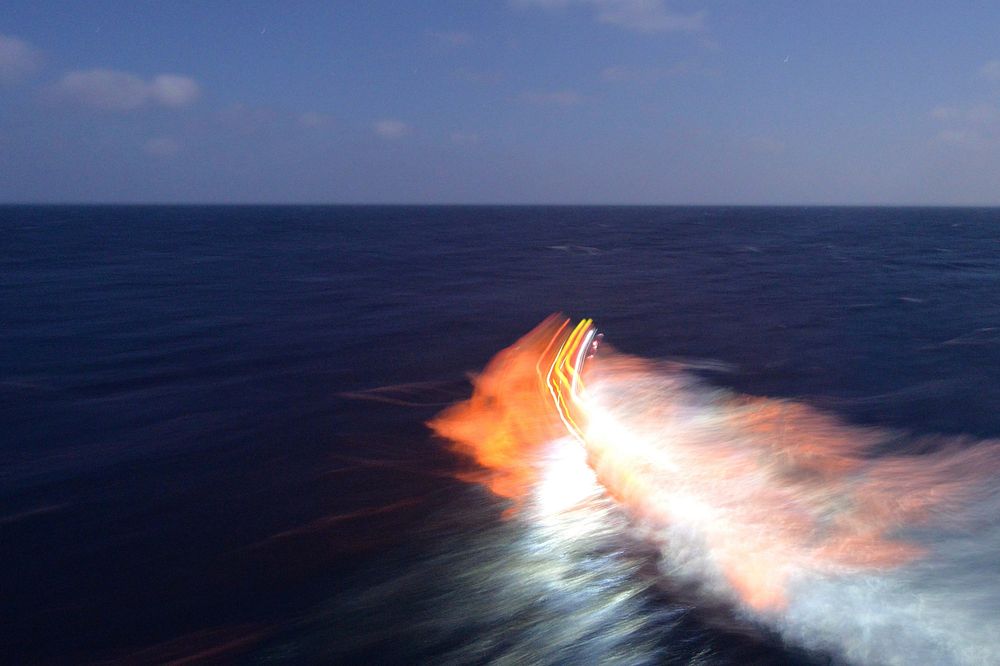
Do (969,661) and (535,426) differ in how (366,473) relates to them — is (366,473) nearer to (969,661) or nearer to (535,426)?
(535,426)

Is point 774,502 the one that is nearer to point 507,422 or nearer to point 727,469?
point 727,469

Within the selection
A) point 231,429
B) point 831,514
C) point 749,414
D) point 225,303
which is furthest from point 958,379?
point 225,303

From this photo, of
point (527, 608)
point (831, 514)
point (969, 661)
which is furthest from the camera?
point (831, 514)

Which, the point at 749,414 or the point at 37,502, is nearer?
the point at 37,502

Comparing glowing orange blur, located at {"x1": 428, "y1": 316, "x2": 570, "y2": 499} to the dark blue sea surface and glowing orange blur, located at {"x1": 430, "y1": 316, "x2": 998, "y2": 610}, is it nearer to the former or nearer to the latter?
glowing orange blur, located at {"x1": 430, "y1": 316, "x2": 998, "y2": 610}

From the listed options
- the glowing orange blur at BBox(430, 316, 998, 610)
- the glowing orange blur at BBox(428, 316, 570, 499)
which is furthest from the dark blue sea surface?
the glowing orange blur at BBox(430, 316, 998, 610)

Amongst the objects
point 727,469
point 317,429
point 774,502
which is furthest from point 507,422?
point 774,502

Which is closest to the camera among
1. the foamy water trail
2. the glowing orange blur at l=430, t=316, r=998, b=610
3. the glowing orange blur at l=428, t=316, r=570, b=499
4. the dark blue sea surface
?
the foamy water trail
